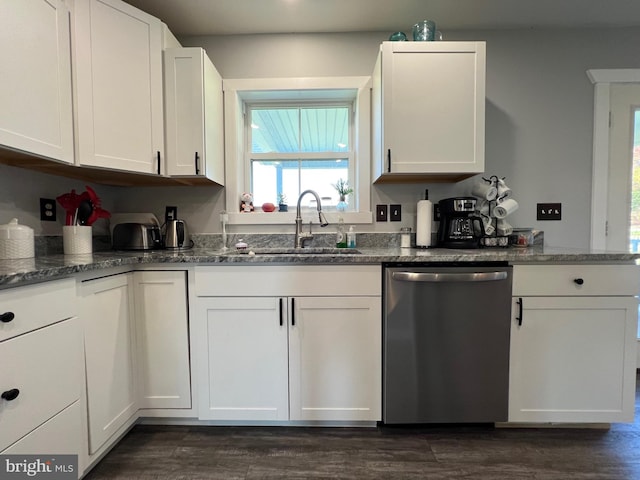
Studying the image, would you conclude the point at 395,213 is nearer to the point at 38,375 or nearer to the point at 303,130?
the point at 303,130

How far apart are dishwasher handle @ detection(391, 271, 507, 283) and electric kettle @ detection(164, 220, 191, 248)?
1.40 meters

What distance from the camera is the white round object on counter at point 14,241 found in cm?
125

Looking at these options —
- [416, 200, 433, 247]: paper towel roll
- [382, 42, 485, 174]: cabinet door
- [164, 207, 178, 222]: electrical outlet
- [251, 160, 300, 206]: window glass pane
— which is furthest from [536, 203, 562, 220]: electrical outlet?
[164, 207, 178, 222]: electrical outlet

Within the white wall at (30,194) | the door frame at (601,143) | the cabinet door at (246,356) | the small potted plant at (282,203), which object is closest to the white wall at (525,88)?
the door frame at (601,143)

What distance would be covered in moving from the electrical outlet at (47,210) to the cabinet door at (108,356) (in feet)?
2.04

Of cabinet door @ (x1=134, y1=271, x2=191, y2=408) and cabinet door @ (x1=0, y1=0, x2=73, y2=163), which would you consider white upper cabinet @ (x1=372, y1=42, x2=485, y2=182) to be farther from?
cabinet door @ (x1=0, y1=0, x2=73, y2=163)

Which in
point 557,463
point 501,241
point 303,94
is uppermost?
point 303,94

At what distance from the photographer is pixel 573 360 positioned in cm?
149

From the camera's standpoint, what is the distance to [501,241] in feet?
6.16

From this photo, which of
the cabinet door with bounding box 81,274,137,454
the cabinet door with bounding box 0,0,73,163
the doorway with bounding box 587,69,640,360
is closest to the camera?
the cabinet door with bounding box 0,0,73,163

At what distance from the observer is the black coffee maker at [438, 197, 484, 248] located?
1.79 meters

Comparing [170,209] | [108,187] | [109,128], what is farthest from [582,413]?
[108,187]

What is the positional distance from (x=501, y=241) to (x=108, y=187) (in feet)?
8.68

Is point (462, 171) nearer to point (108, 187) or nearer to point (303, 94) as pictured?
point (303, 94)
